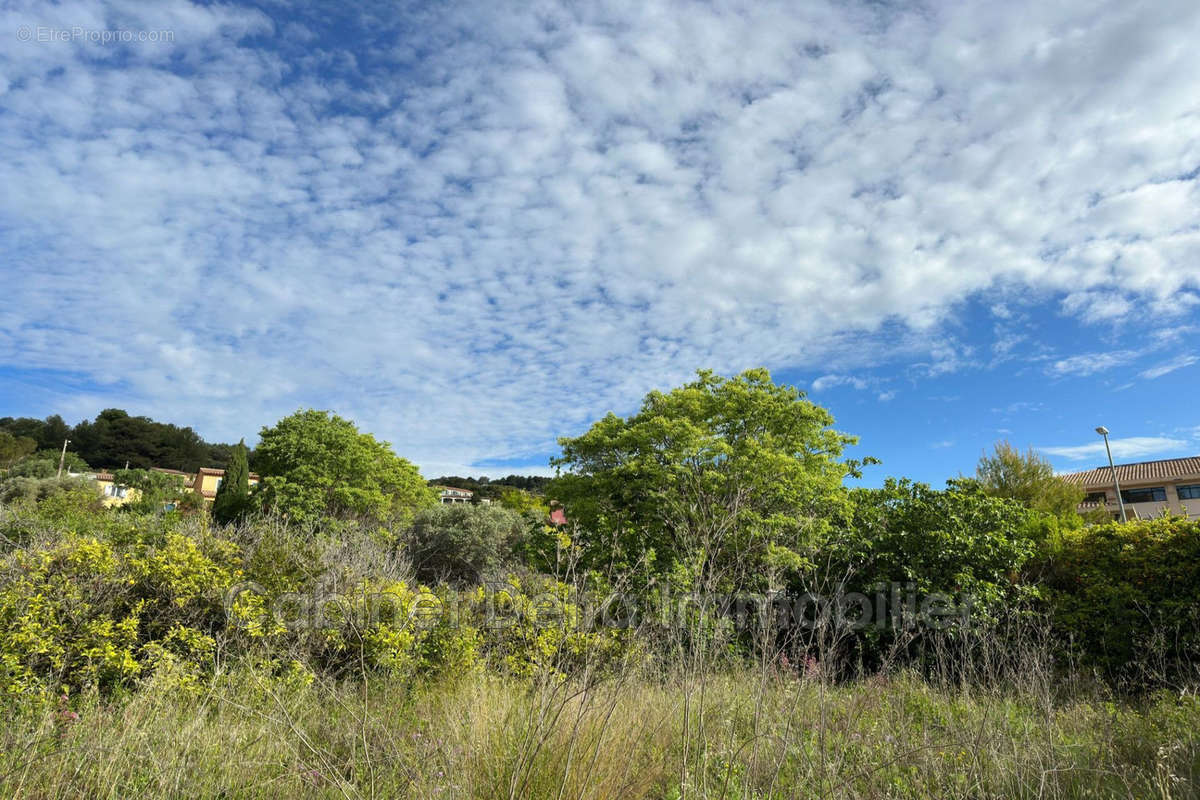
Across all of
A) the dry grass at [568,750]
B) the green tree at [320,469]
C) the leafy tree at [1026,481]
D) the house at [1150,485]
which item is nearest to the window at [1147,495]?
the house at [1150,485]

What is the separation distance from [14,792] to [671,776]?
10.1 feet

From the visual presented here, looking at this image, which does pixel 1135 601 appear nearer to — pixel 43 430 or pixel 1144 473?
pixel 1144 473

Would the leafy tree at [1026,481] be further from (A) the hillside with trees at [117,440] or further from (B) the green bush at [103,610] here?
(A) the hillside with trees at [117,440]

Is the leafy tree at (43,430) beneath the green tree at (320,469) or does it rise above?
above

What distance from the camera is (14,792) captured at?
117 inches

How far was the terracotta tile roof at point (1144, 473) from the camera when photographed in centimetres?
3488

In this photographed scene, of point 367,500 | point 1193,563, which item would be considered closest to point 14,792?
point 1193,563

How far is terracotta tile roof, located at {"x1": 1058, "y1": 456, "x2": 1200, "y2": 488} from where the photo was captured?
114ft

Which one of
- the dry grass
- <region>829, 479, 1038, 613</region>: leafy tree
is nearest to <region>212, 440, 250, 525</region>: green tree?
<region>829, 479, 1038, 613</region>: leafy tree

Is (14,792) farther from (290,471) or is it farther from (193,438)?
(193,438)

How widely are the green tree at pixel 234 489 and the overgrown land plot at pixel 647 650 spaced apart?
18.4 meters

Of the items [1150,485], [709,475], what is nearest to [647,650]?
[709,475]

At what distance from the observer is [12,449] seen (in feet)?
149

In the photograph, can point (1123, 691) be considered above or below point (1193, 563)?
below
